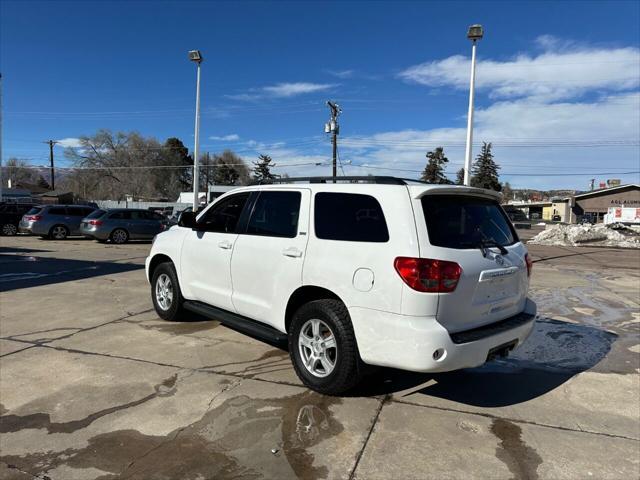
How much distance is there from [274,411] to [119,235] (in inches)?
714

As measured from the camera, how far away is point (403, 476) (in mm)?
3008

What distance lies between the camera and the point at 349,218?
4.03 metres

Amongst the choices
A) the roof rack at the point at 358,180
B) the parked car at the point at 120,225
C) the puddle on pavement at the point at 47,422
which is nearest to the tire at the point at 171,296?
the roof rack at the point at 358,180

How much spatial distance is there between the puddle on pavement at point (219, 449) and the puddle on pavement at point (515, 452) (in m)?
1.16

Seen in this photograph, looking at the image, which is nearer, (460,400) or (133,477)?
(133,477)

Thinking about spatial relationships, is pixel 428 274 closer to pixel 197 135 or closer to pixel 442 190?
pixel 442 190

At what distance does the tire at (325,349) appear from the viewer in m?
3.84

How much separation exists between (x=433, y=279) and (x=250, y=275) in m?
1.99

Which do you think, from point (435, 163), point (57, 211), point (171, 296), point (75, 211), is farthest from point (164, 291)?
point (435, 163)

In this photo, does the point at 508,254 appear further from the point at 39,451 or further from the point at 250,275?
the point at 39,451

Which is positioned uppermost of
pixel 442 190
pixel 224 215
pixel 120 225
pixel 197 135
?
pixel 197 135

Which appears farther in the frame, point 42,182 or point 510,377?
point 42,182

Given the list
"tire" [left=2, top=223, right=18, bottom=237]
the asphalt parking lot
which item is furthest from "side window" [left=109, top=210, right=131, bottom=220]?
the asphalt parking lot

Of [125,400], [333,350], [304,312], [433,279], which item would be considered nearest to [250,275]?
[304,312]
